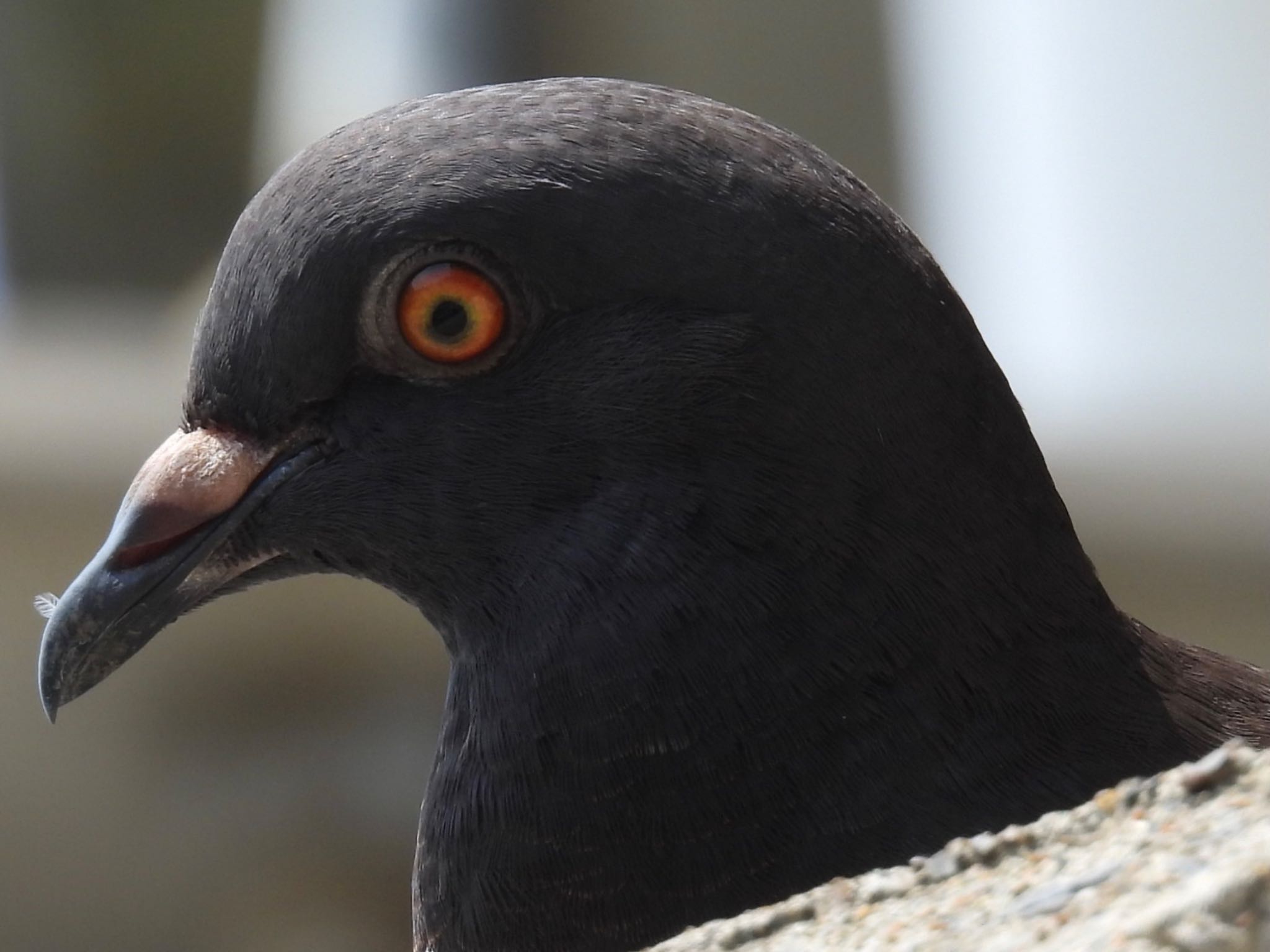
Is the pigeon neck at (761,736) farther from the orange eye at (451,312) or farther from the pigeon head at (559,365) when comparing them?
the orange eye at (451,312)

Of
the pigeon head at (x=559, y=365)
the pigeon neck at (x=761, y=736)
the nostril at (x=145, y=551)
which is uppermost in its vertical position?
the pigeon head at (x=559, y=365)

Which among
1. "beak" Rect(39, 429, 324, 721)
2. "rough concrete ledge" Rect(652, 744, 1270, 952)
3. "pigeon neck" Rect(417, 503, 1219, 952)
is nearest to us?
"rough concrete ledge" Rect(652, 744, 1270, 952)

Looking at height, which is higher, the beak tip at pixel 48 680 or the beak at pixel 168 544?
the beak at pixel 168 544

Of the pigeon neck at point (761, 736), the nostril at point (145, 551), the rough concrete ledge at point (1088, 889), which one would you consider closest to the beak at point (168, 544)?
the nostril at point (145, 551)

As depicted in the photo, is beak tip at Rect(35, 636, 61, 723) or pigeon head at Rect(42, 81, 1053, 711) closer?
pigeon head at Rect(42, 81, 1053, 711)

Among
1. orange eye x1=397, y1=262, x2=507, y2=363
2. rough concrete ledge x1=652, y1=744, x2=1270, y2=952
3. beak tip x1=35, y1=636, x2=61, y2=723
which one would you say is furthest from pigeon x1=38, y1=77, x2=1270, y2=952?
rough concrete ledge x1=652, y1=744, x2=1270, y2=952

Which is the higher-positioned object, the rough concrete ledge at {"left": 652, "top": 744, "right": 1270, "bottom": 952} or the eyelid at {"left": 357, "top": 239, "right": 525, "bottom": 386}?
the eyelid at {"left": 357, "top": 239, "right": 525, "bottom": 386}

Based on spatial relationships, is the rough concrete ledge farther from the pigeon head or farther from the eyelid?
the eyelid
